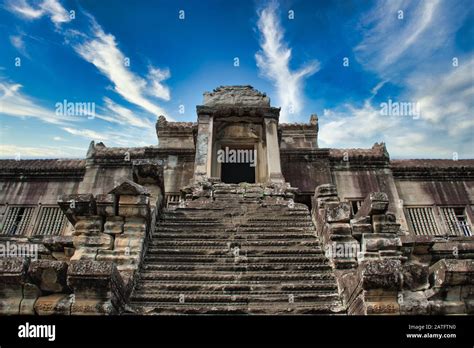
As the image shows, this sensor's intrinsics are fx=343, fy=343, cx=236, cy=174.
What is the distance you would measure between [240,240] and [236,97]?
27.4 ft

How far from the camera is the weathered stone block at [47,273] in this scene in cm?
436

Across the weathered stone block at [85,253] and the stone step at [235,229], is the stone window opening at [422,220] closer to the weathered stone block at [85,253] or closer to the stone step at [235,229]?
the stone step at [235,229]

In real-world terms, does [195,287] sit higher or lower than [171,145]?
lower

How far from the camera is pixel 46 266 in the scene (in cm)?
434

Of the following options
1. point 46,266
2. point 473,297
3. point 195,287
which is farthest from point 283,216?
point 46,266

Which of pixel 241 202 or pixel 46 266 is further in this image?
pixel 241 202

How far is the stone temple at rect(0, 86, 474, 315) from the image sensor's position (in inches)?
170

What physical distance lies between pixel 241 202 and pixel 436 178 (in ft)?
32.2

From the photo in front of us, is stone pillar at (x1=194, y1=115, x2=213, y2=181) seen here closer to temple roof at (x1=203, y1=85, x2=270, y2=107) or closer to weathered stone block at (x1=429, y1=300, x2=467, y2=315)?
temple roof at (x1=203, y1=85, x2=270, y2=107)

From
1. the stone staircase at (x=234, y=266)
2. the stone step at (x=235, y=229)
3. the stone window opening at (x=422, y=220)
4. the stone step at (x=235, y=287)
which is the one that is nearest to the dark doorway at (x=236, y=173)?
the stone staircase at (x=234, y=266)

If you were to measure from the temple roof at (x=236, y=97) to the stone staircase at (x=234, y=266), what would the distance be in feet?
21.0

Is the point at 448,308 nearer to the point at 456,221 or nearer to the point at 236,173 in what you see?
the point at 456,221
